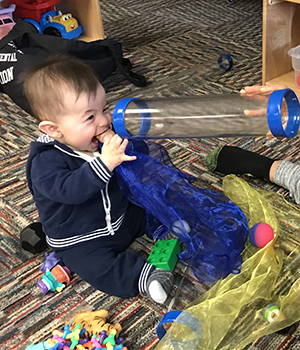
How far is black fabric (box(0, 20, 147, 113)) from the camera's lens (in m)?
1.81

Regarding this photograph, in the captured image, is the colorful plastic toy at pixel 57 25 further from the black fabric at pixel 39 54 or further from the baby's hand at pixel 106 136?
the baby's hand at pixel 106 136

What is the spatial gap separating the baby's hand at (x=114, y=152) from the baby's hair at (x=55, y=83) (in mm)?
113

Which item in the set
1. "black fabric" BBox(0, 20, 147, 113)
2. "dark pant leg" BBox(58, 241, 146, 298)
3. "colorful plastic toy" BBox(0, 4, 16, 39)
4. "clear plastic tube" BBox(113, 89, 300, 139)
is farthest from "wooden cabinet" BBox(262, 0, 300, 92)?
"colorful plastic toy" BBox(0, 4, 16, 39)

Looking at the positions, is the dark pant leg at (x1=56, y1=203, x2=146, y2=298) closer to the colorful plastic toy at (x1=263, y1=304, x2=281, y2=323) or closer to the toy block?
the toy block

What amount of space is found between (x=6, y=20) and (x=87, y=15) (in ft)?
1.28

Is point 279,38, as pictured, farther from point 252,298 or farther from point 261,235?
point 252,298

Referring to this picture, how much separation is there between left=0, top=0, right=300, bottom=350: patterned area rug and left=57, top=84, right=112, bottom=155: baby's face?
33cm

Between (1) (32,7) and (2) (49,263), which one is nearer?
(2) (49,263)

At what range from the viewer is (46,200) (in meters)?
1.02

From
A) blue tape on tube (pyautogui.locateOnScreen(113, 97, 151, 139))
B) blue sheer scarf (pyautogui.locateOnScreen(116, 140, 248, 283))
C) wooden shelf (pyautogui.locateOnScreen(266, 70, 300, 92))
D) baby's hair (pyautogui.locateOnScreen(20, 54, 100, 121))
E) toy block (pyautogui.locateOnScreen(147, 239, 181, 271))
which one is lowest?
wooden shelf (pyautogui.locateOnScreen(266, 70, 300, 92))

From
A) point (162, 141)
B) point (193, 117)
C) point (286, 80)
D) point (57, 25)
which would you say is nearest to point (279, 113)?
point (193, 117)

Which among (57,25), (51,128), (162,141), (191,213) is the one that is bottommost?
(162,141)

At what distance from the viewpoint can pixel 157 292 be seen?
956mm

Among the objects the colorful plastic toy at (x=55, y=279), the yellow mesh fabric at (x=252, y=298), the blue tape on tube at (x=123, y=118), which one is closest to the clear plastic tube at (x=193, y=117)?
the blue tape on tube at (x=123, y=118)
